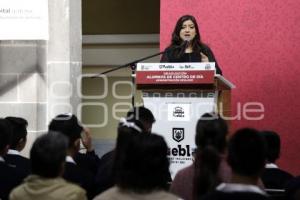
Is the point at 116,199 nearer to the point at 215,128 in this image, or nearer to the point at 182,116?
the point at 215,128

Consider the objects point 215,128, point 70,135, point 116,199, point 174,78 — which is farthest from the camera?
point 174,78

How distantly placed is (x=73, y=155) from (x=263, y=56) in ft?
11.6

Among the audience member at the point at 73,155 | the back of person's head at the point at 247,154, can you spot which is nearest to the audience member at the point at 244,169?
the back of person's head at the point at 247,154

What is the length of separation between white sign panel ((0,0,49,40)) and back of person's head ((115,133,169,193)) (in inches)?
153

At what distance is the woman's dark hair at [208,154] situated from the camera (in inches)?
113

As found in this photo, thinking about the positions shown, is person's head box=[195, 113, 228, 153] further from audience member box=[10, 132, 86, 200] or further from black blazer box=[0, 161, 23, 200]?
black blazer box=[0, 161, 23, 200]

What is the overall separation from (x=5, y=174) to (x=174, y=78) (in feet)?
5.55

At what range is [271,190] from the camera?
134 inches

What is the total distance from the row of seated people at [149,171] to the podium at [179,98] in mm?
1076

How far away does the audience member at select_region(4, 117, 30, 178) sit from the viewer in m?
3.92

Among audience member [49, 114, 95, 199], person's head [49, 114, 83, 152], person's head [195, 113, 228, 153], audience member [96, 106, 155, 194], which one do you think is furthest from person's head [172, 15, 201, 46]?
person's head [195, 113, 228, 153]

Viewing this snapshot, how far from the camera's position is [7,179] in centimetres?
339

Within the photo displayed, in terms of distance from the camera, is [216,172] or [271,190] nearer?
[216,172]

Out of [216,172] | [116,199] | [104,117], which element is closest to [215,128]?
[216,172]
